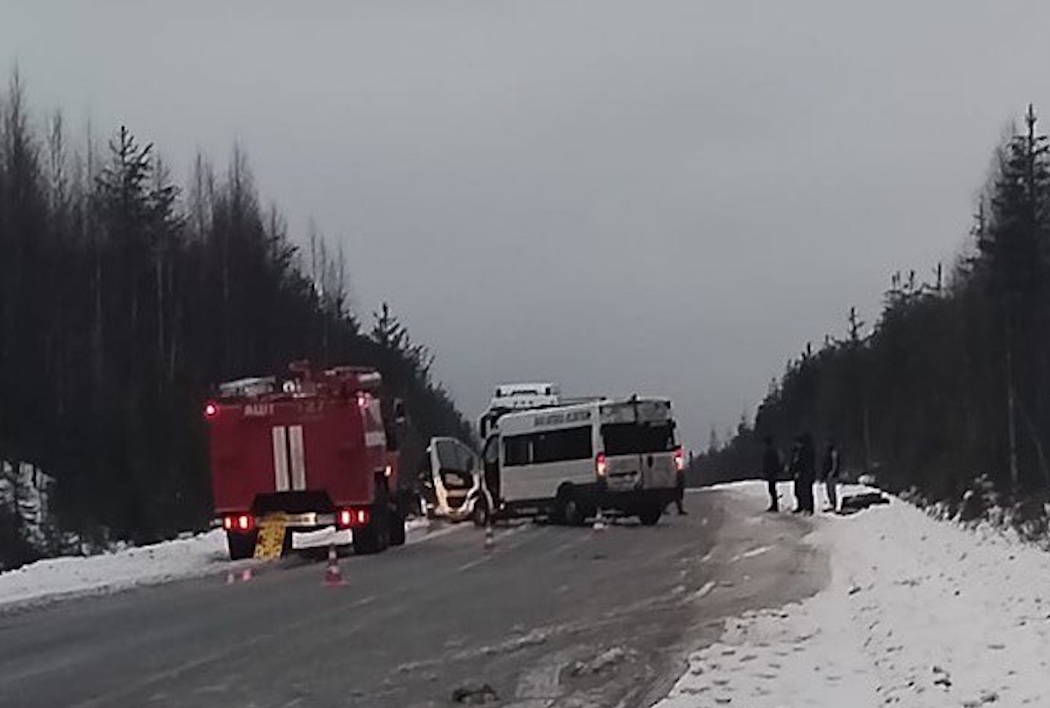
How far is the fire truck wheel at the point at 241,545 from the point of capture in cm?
2891

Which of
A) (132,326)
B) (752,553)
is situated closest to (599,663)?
(752,553)

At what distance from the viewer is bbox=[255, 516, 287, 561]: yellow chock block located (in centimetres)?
2870

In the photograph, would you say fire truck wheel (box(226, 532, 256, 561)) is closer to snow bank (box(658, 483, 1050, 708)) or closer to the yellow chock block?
the yellow chock block

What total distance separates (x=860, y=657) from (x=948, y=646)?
0.77m

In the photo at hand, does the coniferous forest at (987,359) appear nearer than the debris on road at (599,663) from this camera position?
No

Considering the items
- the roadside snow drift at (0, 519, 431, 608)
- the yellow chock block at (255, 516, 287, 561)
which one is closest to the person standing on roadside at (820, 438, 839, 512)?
the roadside snow drift at (0, 519, 431, 608)

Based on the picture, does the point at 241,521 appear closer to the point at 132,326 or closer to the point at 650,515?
the point at 650,515

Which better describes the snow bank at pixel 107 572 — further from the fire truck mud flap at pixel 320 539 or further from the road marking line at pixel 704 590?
the road marking line at pixel 704 590

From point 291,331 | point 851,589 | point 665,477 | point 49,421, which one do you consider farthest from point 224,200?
point 851,589

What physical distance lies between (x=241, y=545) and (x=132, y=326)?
1491 inches

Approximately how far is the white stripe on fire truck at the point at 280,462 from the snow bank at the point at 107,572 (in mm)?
1565

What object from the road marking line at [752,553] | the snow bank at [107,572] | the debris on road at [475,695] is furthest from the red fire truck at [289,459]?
the debris on road at [475,695]

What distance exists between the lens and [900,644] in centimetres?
1276

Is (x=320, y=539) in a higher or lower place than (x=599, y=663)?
higher
